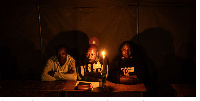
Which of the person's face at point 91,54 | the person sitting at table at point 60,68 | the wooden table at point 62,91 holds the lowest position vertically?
the wooden table at point 62,91

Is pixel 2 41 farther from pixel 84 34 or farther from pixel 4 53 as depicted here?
pixel 84 34

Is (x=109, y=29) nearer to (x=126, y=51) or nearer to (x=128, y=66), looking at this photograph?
(x=126, y=51)

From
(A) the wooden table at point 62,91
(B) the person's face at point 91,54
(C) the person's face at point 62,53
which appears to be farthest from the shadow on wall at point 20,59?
(B) the person's face at point 91,54

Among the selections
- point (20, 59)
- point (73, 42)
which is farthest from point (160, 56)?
point (20, 59)

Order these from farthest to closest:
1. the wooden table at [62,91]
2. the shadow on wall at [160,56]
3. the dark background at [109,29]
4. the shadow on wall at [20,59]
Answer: the shadow on wall at [20,59] < the shadow on wall at [160,56] < the dark background at [109,29] < the wooden table at [62,91]

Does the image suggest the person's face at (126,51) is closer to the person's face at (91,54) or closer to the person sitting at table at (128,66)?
the person sitting at table at (128,66)

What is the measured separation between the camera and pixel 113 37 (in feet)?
16.2

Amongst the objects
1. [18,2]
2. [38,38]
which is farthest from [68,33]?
[18,2]

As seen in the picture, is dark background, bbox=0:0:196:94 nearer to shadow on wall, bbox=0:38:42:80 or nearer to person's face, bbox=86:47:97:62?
shadow on wall, bbox=0:38:42:80

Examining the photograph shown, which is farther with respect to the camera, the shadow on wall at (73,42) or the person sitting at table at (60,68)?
the shadow on wall at (73,42)

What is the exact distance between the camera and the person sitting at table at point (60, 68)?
3.97m

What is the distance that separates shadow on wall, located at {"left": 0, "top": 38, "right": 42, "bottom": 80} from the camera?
5023mm

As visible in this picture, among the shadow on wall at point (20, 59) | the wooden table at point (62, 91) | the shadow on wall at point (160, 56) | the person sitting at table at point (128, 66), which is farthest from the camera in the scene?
the shadow on wall at point (20, 59)

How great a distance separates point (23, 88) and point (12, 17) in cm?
240
